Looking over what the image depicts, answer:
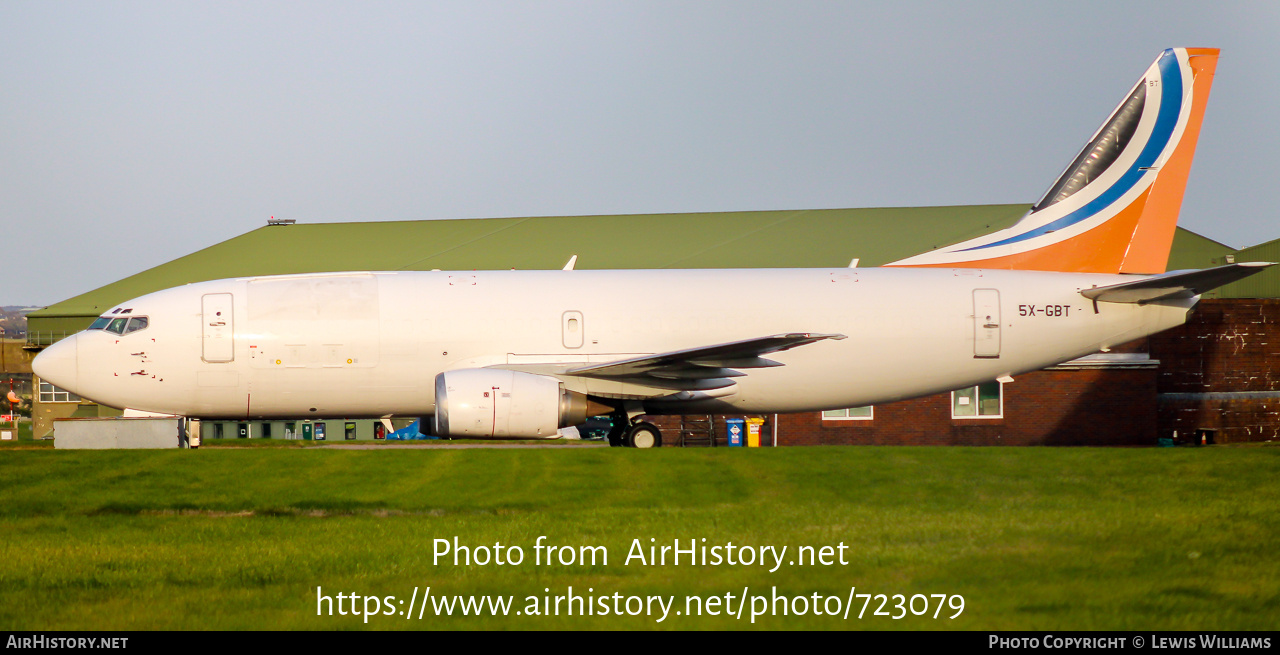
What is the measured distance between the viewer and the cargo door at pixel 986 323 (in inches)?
755

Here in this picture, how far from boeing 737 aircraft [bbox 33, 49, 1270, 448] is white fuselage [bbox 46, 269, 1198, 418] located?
36 millimetres

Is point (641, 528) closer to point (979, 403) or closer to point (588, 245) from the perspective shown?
point (979, 403)

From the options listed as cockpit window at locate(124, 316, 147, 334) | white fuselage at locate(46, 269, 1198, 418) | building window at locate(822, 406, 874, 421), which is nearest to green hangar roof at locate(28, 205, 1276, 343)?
building window at locate(822, 406, 874, 421)

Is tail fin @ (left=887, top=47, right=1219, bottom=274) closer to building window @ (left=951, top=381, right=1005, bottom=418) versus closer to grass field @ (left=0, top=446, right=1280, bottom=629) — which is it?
grass field @ (left=0, top=446, right=1280, bottom=629)

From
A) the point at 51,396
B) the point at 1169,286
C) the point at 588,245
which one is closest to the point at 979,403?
the point at 1169,286

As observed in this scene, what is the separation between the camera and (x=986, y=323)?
62.9 feet

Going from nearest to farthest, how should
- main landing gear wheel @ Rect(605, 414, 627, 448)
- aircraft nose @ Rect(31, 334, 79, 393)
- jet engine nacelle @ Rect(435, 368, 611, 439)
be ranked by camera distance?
jet engine nacelle @ Rect(435, 368, 611, 439)
aircraft nose @ Rect(31, 334, 79, 393)
main landing gear wheel @ Rect(605, 414, 627, 448)

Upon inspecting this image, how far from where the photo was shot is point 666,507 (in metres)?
11.6

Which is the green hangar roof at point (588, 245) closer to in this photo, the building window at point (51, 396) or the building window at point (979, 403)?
the building window at point (979, 403)

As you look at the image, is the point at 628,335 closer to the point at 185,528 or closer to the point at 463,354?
the point at 463,354

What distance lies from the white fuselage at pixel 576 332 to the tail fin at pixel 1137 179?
81 cm

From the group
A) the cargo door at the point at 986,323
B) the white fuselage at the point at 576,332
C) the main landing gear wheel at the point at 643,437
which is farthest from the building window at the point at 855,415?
the main landing gear wheel at the point at 643,437

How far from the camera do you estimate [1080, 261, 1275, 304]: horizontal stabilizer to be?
56.5 ft
